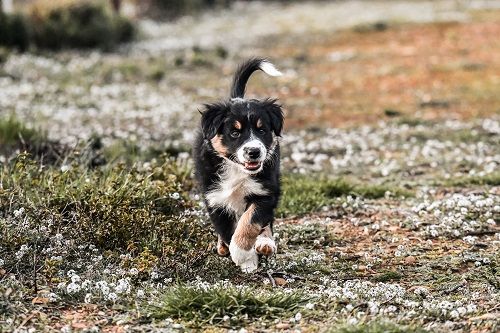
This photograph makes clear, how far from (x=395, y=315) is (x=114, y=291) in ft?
6.37

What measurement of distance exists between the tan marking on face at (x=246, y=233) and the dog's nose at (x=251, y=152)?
0.47 m

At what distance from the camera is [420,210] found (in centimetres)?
830

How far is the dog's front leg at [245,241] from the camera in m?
6.37

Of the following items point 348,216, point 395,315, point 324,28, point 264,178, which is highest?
point 264,178

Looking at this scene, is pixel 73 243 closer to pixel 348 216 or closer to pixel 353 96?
pixel 348 216

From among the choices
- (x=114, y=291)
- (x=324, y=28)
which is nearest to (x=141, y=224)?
(x=114, y=291)

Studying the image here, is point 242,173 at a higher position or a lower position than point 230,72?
higher

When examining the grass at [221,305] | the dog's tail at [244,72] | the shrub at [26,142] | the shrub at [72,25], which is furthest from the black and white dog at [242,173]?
the shrub at [72,25]

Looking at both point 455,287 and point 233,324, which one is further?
point 455,287

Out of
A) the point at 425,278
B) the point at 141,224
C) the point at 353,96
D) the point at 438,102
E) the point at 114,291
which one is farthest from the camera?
the point at 353,96

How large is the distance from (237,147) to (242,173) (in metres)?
0.26

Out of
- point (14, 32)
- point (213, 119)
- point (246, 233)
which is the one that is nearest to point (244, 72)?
point (213, 119)

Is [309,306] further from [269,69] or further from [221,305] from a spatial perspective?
[269,69]

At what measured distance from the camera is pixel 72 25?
78.6 ft
